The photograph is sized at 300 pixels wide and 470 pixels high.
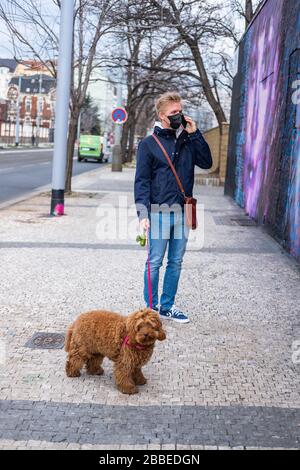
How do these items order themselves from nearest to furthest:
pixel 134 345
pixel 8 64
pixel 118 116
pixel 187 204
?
pixel 134 345, pixel 187 204, pixel 118 116, pixel 8 64

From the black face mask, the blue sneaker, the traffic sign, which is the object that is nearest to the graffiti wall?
the blue sneaker

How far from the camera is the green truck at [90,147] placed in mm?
48406

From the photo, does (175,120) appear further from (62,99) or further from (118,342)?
(62,99)

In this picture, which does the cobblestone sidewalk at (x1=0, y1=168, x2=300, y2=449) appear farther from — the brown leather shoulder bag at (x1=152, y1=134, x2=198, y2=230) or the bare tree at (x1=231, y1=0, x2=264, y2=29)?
the bare tree at (x1=231, y1=0, x2=264, y2=29)

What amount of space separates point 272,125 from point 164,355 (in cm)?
773

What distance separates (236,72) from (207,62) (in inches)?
392

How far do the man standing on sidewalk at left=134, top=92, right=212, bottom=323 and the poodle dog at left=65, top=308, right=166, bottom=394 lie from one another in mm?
1340

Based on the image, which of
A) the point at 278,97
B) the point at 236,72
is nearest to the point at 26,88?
the point at 236,72

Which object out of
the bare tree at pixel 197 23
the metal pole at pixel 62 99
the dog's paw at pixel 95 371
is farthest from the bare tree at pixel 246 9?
the dog's paw at pixel 95 371

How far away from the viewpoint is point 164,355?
491cm

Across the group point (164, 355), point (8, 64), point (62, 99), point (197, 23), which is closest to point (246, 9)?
point (197, 23)

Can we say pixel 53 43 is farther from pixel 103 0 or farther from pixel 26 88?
pixel 26 88

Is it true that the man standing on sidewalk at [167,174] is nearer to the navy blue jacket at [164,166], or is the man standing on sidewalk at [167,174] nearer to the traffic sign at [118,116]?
the navy blue jacket at [164,166]

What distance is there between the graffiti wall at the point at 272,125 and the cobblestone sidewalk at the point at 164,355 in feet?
3.35
